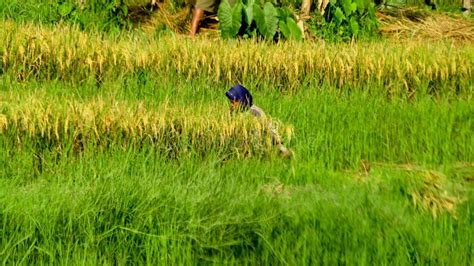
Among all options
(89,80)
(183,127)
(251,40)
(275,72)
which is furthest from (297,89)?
(183,127)

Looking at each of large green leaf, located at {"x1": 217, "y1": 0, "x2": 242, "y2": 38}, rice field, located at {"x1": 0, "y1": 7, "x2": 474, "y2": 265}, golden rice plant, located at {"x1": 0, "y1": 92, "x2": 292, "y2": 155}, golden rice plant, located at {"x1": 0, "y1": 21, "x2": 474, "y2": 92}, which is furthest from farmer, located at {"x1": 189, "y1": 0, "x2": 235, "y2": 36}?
golden rice plant, located at {"x1": 0, "y1": 92, "x2": 292, "y2": 155}

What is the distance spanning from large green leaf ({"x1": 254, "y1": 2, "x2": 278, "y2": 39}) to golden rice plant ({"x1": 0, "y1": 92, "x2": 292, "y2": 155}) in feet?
8.91

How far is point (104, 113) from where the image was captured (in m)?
5.23

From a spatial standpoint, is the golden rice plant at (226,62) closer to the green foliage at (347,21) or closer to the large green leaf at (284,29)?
the large green leaf at (284,29)

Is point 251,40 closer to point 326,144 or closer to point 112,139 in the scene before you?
point 326,144

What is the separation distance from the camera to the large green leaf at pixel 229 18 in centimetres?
810

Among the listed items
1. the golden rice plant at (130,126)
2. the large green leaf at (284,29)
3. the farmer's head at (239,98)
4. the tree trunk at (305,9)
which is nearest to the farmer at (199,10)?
the large green leaf at (284,29)

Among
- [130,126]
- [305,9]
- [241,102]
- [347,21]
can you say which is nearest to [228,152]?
[241,102]

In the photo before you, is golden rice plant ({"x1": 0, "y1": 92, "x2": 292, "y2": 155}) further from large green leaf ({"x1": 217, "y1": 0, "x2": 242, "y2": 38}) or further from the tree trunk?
the tree trunk

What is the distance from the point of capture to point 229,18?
816 cm

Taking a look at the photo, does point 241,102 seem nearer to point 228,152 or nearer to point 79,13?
point 228,152

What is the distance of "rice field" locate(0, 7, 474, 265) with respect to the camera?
13.0 ft

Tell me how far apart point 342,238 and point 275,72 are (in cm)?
330

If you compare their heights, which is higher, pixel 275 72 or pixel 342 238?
pixel 342 238
